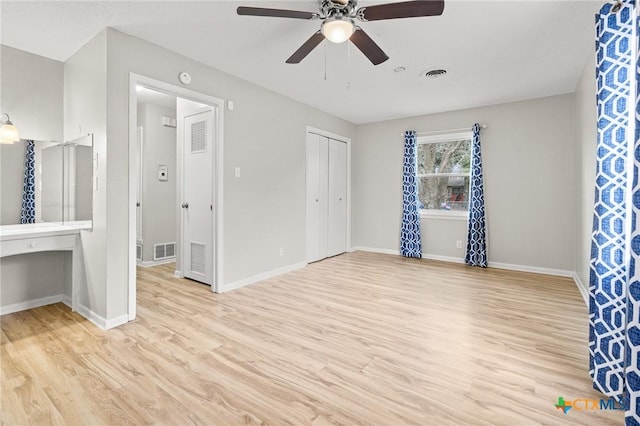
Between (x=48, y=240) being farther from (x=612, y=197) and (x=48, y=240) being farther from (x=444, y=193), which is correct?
(x=444, y=193)

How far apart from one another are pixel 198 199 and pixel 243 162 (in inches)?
→ 31.4

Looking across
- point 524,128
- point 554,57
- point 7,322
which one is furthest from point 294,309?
point 524,128

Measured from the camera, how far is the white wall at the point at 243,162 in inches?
104

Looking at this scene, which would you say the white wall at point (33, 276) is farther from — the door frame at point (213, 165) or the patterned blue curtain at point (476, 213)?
the patterned blue curtain at point (476, 213)

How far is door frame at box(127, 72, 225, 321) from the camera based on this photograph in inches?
107

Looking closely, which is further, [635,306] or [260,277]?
[260,277]

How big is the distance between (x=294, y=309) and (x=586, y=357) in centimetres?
233

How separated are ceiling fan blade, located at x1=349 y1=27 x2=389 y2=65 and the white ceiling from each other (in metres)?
0.34

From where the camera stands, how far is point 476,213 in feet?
16.0

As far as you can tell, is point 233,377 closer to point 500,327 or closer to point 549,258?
point 500,327

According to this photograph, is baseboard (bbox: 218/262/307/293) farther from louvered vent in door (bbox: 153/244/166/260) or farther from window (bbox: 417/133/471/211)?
window (bbox: 417/133/471/211)

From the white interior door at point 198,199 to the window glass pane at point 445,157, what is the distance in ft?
12.5

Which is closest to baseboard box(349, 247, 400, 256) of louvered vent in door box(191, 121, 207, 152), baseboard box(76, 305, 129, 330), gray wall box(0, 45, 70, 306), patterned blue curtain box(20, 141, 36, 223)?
louvered vent in door box(191, 121, 207, 152)

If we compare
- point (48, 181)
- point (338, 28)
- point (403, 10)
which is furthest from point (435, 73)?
point (48, 181)
